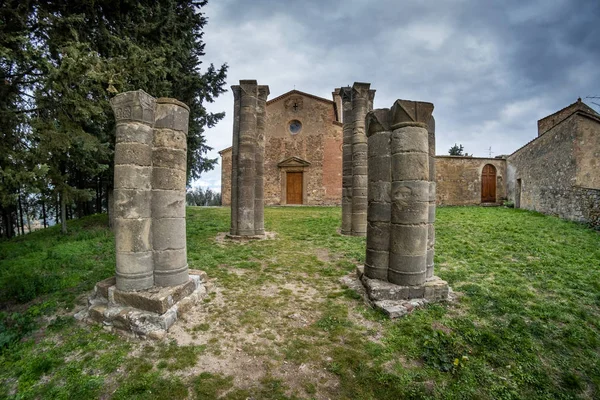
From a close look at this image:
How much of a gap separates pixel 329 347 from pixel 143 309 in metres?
2.66

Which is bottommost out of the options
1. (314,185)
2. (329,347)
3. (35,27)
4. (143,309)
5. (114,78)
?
(329,347)

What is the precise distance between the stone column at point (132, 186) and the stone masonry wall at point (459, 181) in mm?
21483

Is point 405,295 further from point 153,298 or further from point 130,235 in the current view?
point 130,235

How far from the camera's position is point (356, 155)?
32.3 feet

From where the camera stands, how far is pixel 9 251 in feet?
27.5

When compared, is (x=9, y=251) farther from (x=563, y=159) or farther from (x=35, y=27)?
(x=563, y=159)

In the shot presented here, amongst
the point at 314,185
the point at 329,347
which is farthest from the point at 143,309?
the point at 314,185

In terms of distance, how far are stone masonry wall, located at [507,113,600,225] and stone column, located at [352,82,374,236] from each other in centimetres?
840

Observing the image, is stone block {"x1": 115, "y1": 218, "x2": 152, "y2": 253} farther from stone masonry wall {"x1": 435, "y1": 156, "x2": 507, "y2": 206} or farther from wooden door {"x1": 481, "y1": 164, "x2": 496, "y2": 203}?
wooden door {"x1": 481, "y1": 164, "x2": 496, "y2": 203}

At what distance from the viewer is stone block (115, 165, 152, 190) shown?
4105 millimetres

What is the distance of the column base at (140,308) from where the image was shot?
374 cm

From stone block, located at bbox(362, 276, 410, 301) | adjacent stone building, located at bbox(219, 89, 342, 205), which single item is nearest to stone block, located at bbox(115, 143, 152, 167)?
stone block, located at bbox(362, 276, 410, 301)

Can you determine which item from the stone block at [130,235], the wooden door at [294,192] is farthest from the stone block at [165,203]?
the wooden door at [294,192]

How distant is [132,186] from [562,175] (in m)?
17.1
